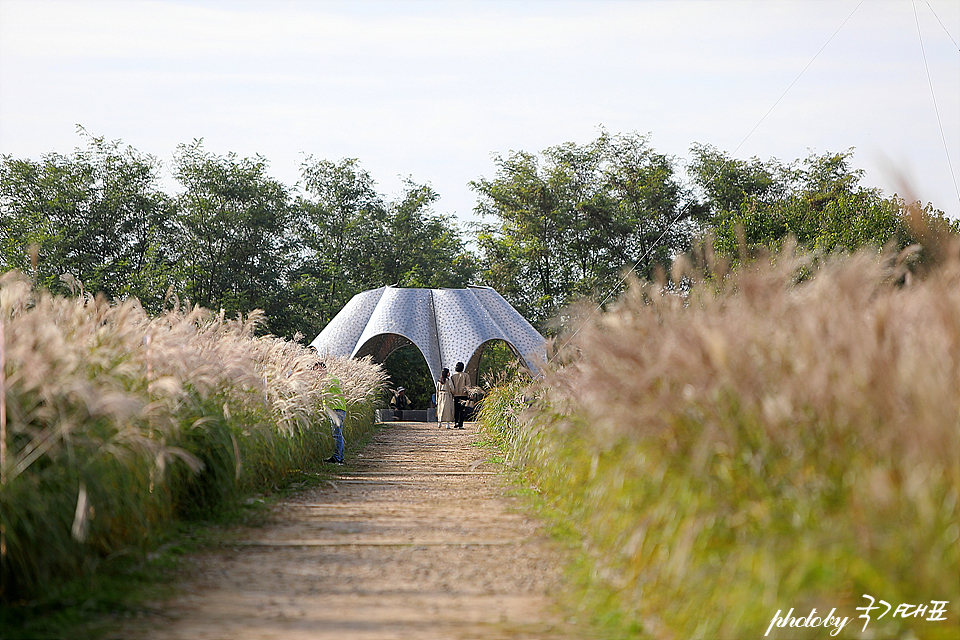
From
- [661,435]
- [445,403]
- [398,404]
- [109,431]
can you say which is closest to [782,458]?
[661,435]

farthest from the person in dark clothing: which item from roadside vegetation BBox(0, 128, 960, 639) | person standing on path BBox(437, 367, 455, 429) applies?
roadside vegetation BBox(0, 128, 960, 639)

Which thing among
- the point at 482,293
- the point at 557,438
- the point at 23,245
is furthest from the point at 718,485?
the point at 23,245

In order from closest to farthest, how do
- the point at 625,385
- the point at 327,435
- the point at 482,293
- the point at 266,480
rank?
the point at 625,385
the point at 266,480
the point at 327,435
the point at 482,293

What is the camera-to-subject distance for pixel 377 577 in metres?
4.42

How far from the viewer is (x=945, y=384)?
257 cm

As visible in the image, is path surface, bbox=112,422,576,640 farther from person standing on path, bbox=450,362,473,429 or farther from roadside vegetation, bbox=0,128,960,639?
person standing on path, bbox=450,362,473,429

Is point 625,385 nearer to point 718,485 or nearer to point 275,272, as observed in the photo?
point 718,485

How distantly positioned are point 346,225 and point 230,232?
4334 mm

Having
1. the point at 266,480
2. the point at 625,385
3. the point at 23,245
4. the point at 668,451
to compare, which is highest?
the point at 23,245

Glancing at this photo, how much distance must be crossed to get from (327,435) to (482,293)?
15544mm
